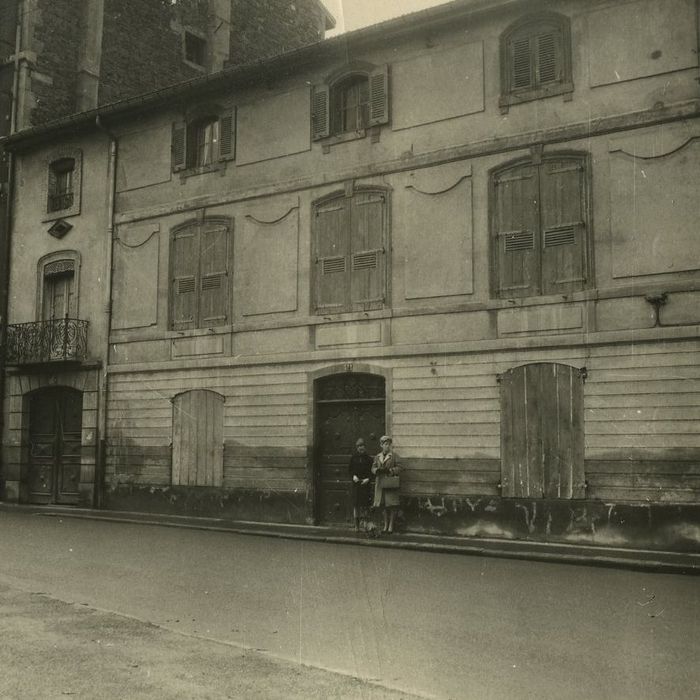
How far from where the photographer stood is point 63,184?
20.5 meters

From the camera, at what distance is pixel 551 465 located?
13.2m

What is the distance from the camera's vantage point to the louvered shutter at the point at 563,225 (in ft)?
43.9

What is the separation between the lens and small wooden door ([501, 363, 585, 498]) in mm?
13109

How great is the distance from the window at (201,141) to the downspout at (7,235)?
5481 millimetres

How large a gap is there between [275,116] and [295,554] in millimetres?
8875

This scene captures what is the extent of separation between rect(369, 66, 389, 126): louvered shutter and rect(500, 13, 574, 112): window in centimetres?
219

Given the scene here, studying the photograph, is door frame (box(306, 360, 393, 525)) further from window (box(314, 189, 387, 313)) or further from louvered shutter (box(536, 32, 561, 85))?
louvered shutter (box(536, 32, 561, 85))

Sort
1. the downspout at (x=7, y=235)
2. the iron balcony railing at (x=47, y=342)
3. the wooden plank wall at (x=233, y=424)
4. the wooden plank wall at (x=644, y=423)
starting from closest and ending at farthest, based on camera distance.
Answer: the wooden plank wall at (x=644, y=423) < the wooden plank wall at (x=233, y=424) < the iron balcony railing at (x=47, y=342) < the downspout at (x=7, y=235)

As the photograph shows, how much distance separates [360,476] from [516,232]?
4.77m

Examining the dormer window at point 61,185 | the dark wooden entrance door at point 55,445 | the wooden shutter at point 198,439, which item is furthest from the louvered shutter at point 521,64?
the dark wooden entrance door at point 55,445

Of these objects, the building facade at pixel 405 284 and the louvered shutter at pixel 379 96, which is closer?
the building facade at pixel 405 284

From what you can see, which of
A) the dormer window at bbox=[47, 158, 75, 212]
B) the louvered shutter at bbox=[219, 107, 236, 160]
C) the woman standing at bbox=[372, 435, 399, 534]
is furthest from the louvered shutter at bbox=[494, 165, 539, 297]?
the dormer window at bbox=[47, 158, 75, 212]

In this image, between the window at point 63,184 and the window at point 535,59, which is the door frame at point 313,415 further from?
the window at point 63,184

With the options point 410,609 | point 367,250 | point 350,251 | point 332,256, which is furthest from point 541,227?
point 410,609
